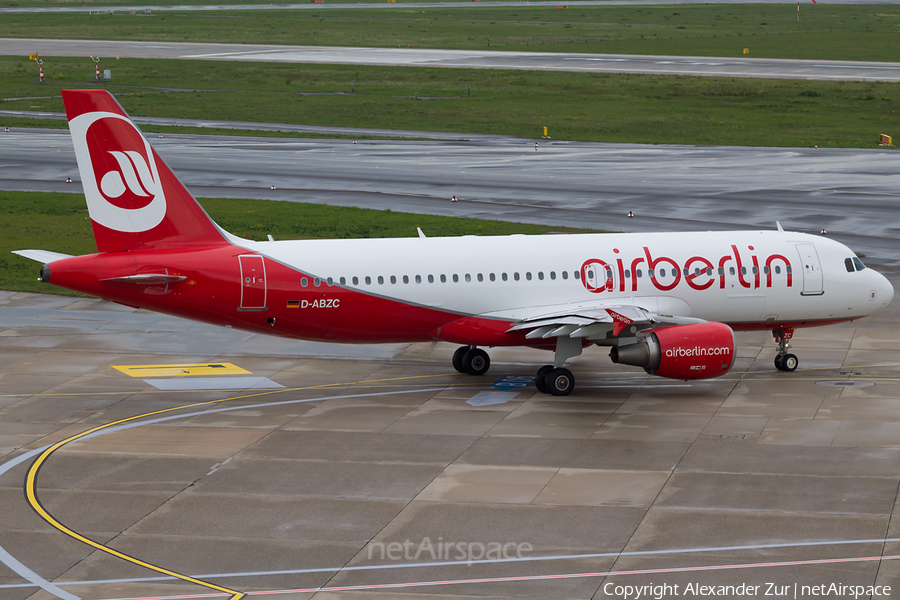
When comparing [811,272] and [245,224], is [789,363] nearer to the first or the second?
[811,272]

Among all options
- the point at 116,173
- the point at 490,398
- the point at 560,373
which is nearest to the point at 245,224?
the point at 116,173

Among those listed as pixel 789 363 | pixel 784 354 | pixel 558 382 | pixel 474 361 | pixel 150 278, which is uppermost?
pixel 150 278

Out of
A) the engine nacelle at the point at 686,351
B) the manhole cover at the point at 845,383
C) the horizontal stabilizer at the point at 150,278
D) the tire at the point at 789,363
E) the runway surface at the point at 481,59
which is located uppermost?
the runway surface at the point at 481,59

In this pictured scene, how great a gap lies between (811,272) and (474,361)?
36.7 ft

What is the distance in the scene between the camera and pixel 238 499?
78.9 ft

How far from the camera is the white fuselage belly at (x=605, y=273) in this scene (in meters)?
32.3

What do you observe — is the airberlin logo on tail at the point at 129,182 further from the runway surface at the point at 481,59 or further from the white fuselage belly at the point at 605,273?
the runway surface at the point at 481,59

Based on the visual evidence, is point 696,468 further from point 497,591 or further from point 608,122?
point 608,122

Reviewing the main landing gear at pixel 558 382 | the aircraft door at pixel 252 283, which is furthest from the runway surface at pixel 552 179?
the aircraft door at pixel 252 283

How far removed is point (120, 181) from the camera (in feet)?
99.1

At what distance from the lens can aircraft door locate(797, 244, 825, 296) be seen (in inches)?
1371

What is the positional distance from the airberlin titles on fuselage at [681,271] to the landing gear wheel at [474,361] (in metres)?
4.22

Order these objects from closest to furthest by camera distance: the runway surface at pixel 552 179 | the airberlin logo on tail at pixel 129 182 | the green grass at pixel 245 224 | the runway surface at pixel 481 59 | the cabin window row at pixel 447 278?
the airberlin logo on tail at pixel 129 182 → the cabin window row at pixel 447 278 → the green grass at pixel 245 224 → the runway surface at pixel 552 179 → the runway surface at pixel 481 59

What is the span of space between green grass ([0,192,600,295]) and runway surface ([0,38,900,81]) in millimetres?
69103
